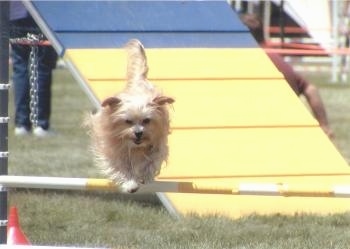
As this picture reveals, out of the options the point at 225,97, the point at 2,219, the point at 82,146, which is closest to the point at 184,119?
the point at 225,97

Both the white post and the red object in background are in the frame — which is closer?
the red object in background

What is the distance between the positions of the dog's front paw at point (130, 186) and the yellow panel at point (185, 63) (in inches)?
83.6

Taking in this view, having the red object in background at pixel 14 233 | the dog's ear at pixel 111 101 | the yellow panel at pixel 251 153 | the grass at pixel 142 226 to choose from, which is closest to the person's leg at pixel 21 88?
the grass at pixel 142 226

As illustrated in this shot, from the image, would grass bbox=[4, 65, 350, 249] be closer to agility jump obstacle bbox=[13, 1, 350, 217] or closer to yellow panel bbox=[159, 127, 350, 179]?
agility jump obstacle bbox=[13, 1, 350, 217]

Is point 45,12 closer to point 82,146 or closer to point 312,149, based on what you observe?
point 312,149

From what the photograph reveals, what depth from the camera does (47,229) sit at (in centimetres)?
672

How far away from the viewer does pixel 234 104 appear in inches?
300

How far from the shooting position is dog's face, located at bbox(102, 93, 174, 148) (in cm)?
514

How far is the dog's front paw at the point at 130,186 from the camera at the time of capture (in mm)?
5226

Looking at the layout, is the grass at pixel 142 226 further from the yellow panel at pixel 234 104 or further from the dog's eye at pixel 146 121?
the dog's eye at pixel 146 121

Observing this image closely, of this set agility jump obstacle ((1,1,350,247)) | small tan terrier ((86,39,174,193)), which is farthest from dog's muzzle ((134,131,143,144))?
agility jump obstacle ((1,1,350,247))

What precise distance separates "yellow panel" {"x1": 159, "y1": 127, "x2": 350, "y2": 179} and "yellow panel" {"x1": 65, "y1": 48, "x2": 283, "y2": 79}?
0.52 m

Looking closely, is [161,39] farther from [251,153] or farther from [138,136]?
[138,136]

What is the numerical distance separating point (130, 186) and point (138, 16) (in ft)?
9.22
